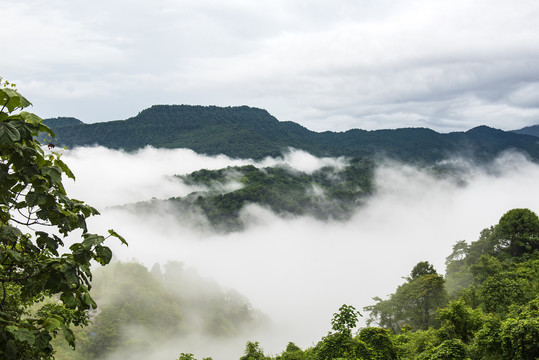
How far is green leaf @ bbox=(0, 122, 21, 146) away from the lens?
333 cm

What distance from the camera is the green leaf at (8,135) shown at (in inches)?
131

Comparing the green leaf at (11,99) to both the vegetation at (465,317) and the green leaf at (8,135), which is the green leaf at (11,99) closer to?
the green leaf at (8,135)

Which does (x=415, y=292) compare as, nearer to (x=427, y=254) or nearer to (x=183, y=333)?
(x=183, y=333)

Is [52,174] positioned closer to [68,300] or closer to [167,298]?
[68,300]

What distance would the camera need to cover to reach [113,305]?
73.1m

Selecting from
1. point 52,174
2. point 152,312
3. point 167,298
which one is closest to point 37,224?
point 52,174

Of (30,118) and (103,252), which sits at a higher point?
(30,118)

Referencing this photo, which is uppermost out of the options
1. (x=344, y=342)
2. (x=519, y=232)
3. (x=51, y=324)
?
(x=519, y=232)

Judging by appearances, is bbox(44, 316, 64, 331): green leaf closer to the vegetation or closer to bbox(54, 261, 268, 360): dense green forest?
the vegetation

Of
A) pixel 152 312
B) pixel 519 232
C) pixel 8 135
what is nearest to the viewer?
pixel 8 135

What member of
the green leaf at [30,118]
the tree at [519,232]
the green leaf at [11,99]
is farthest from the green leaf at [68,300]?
the tree at [519,232]

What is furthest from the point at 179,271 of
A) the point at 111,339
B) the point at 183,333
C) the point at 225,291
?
the point at 111,339

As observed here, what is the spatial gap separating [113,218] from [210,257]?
148 feet

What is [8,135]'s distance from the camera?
3.37m
